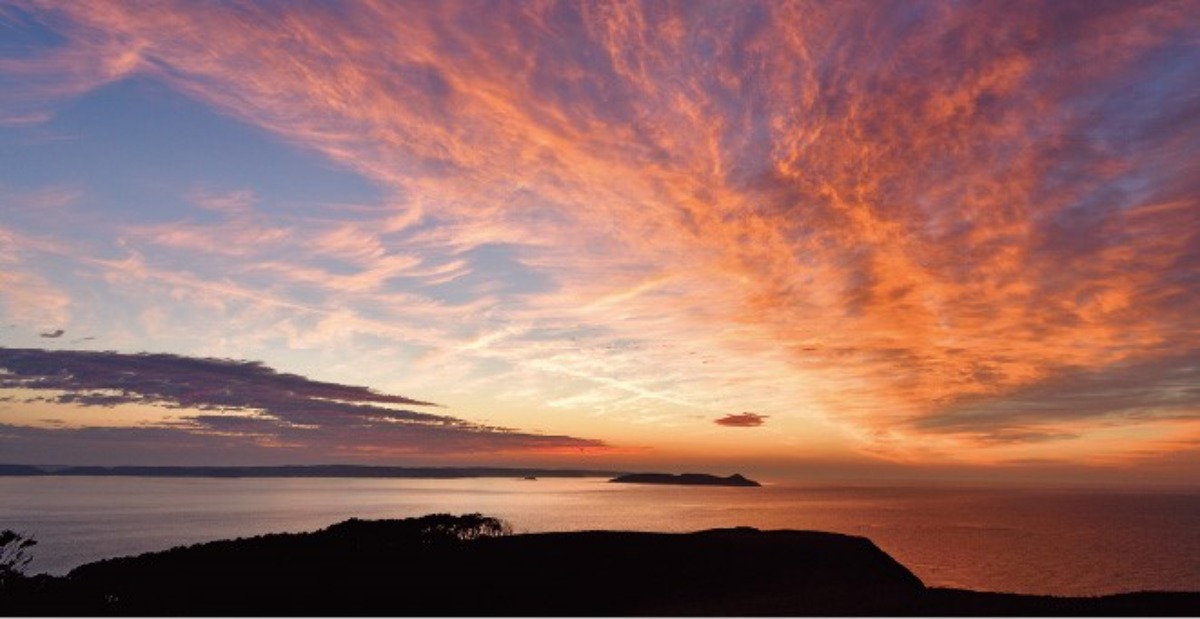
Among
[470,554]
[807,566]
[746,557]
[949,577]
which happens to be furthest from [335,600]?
[949,577]

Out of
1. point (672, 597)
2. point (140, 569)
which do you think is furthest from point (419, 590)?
point (140, 569)

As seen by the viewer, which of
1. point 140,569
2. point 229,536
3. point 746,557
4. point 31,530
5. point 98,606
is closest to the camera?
point 98,606

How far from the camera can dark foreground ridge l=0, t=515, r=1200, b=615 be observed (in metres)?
23.9

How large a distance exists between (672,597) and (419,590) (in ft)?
31.6

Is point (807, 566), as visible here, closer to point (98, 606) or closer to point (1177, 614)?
point (1177, 614)

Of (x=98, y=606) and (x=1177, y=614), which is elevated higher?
(x=1177, y=614)

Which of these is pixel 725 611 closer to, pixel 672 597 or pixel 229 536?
pixel 672 597

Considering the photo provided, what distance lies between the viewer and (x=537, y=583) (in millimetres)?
28703

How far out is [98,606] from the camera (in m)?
23.2

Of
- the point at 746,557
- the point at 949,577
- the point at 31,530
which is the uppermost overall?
the point at 746,557

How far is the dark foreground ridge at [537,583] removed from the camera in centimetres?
2389

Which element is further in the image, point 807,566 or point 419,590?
point 807,566

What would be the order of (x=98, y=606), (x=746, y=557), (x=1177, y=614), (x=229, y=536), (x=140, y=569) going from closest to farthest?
(x=1177, y=614) → (x=98, y=606) → (x=140, y=569) → (x=746, y=557) → (x=229, y=536)

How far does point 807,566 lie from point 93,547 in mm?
91481
